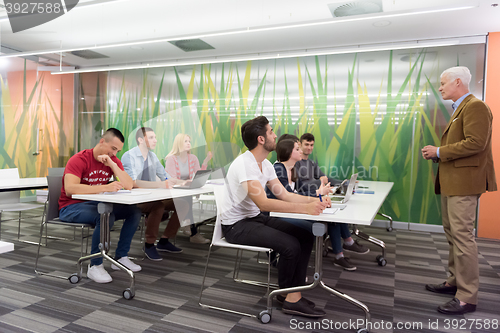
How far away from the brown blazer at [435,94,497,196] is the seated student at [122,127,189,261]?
2.42 metres

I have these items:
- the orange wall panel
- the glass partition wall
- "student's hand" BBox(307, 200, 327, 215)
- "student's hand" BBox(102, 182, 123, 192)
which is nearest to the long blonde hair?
"student's hand" BBox(102, 182, 123, 192)

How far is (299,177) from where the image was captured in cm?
392

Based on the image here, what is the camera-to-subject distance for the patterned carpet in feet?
7.00

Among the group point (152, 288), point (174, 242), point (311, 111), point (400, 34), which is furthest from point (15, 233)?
point (400, 34)

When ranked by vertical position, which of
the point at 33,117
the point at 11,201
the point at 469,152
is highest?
the point at 33,117

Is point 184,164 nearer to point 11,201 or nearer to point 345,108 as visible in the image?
point 11,201

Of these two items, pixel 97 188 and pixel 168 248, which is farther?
pixel 168 248

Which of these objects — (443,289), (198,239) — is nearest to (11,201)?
(198,239)

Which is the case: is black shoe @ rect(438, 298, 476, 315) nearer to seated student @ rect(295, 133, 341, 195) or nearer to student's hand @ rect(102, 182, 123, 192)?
seated student @ rect(295, 133, 341, 195)

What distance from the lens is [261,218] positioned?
254cm

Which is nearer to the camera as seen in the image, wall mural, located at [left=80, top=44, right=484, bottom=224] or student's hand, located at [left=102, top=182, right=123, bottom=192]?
student's hand, located at [left=102, top=182, right=123, bottom=192]

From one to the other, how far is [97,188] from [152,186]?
760mm

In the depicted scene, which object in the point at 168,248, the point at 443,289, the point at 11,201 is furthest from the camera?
the point at 11,201

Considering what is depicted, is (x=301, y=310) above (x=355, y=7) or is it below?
below
